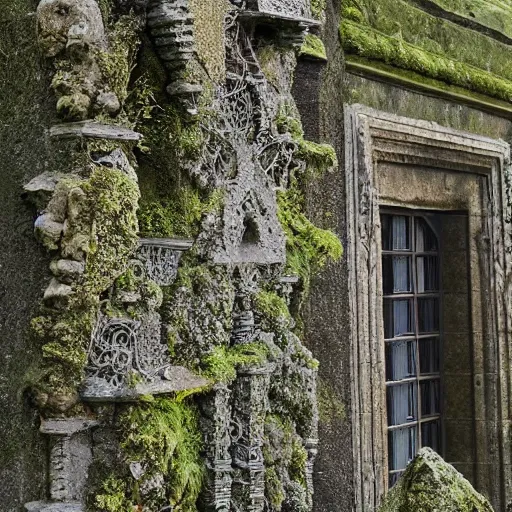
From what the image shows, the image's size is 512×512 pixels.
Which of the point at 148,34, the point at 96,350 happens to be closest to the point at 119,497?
the point at 96,350

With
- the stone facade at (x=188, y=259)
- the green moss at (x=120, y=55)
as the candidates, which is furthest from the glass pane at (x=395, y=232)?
the green moss at (x=120, y=55)

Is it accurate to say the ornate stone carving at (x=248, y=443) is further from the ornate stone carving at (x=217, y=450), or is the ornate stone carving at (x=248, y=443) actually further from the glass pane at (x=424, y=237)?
the glass pane at (x=424, y=237)

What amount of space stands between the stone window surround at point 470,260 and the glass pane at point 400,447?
51 centimetres

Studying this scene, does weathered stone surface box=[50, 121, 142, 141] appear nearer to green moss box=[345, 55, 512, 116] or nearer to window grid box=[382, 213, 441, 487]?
green moss box=[345, 55, 512, 116]

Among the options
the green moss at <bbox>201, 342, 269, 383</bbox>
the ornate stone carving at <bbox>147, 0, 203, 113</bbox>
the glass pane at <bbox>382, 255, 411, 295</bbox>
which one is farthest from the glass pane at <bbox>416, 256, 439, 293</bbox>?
the ornate stone carving at <bbox>147, 0, 203, 113</bbox>

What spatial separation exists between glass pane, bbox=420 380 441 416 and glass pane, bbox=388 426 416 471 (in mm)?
310

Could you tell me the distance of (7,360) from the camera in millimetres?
3715

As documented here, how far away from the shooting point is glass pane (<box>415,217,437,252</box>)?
24.8ft

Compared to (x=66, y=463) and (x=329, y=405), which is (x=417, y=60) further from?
(x=66, y=463)

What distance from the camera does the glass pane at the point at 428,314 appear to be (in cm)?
762

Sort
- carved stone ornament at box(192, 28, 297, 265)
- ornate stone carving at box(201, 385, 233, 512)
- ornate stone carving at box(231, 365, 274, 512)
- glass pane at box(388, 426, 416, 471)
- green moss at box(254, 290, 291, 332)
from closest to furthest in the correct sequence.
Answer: ornate stone carving at box(201, 385, 233, 512) < ornate stone carving at box(231, 365, 274, 512) < carved stone ornament at box(192, 28, 297, 265) < green moss at box(254, 290, 291, 332) < glass pane at box(388, 426, 416, 471)

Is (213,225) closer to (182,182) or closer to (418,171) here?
(182,182)

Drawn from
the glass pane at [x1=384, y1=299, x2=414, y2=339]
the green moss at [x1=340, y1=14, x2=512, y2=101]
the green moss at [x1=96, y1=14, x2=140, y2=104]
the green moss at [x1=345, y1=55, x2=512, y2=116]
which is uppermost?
the green moss at [x1=340, y1=14, x2=512, y2=101]

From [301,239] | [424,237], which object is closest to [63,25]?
[301,239]
